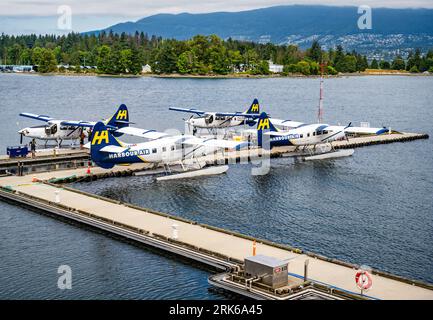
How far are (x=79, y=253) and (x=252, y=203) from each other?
14.4 meters

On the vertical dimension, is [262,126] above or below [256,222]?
above

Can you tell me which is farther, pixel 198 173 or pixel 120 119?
pixel 120 119

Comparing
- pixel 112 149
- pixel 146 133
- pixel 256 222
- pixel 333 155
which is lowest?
pixel 256 222

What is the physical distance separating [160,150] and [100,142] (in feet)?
16.8

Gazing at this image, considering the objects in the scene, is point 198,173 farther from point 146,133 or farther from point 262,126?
A: point 262,126

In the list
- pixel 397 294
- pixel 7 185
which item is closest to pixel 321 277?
pixel 397 294

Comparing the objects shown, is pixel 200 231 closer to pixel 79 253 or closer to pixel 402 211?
pixel 79 253

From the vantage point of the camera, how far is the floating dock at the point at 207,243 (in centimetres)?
2595

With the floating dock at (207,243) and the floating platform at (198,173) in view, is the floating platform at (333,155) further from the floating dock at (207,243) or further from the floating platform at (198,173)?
the floating dock at (207,243)

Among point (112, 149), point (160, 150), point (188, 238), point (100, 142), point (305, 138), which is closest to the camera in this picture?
point (188, 238)

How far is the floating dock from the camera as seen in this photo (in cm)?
2595

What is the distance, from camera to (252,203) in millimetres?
43250

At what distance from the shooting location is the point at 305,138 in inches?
2363

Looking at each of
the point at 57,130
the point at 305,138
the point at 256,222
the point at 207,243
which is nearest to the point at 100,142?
the point at 256,222
